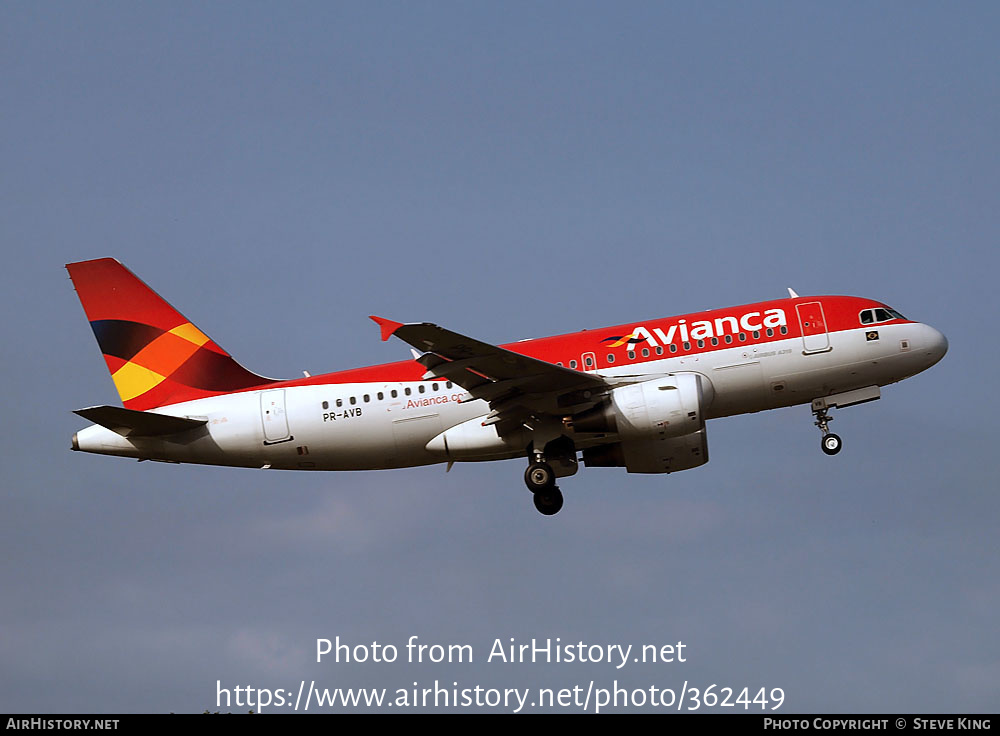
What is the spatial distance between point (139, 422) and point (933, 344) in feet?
76.0

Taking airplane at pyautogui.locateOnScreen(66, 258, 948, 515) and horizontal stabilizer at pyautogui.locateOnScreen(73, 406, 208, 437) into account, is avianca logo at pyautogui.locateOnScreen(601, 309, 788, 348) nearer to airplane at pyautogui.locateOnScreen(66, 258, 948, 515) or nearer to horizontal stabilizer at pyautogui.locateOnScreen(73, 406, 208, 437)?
airplane at pyautogui.locateOnScreen(66, 258, 948, 515)

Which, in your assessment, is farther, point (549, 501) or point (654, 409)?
point (549, 501)

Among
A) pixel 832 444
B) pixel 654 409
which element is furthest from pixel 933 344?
pixel 654 409

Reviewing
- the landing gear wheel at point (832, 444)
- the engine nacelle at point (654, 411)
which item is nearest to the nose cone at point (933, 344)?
the landing gear wheel at point (832, 444)

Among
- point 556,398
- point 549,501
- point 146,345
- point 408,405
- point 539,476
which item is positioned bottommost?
point 549,501

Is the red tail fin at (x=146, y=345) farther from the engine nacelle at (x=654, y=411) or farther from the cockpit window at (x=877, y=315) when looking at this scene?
the cockpit window at (x=877, y=315)

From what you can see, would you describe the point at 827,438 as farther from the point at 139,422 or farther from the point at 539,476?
the point at 139,422

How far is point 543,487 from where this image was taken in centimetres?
4038

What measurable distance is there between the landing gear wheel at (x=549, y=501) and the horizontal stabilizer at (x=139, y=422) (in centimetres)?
1009

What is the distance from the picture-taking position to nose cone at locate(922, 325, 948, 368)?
40.7m

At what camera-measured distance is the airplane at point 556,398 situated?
38875 millimetres

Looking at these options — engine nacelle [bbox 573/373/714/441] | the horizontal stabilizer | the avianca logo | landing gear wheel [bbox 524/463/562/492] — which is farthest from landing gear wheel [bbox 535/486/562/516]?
the horizontal stabilizer
